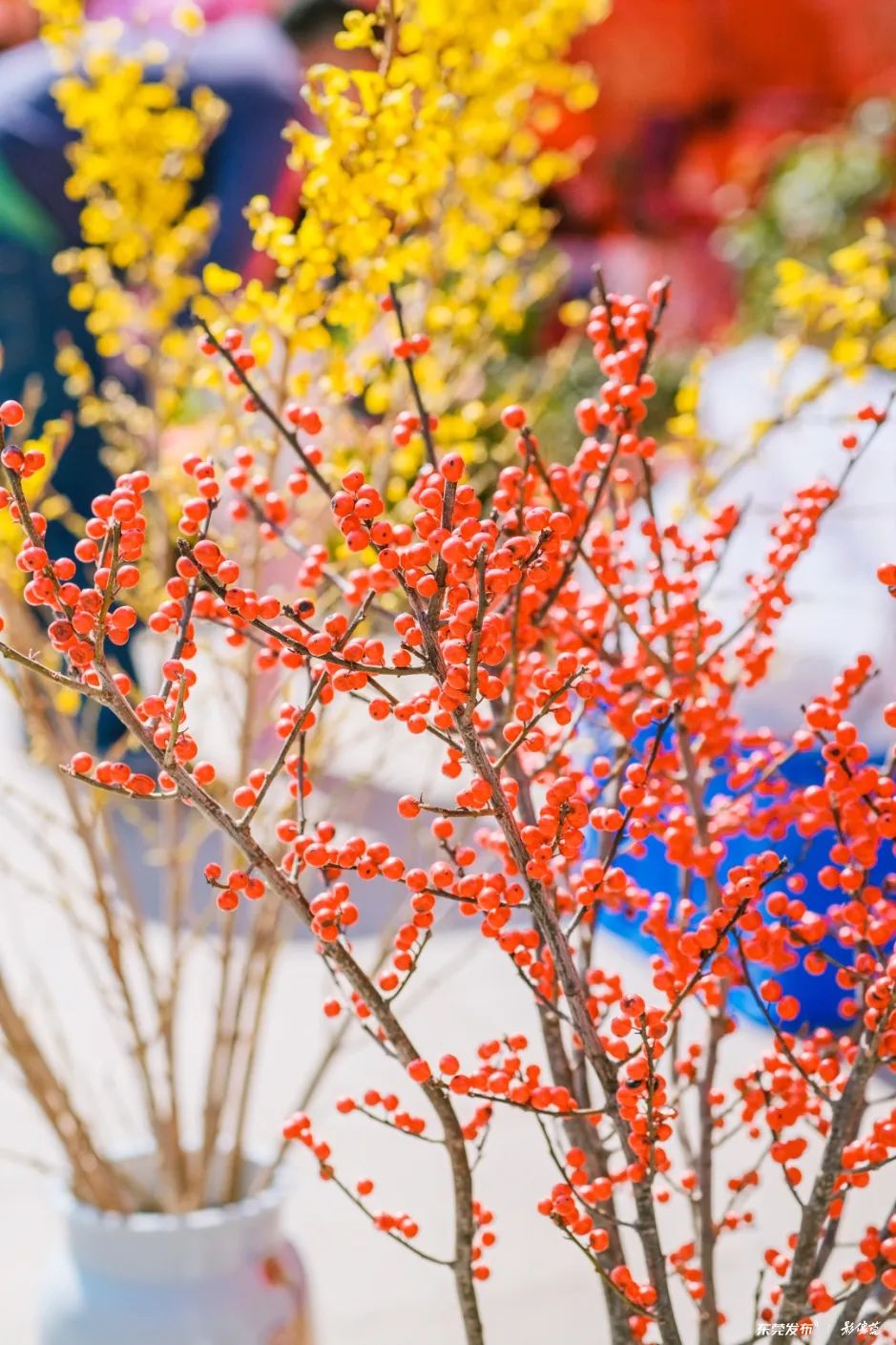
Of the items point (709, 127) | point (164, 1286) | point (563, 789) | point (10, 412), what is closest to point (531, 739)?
point (563, 789)

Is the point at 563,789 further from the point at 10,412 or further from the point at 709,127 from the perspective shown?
the point at 709,127

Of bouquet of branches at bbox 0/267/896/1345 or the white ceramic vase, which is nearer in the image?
bouquet of branches at bbox 0/267/896/1345

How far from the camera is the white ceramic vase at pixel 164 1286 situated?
706mm

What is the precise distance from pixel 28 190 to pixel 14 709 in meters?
0.78

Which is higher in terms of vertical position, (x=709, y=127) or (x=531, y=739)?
(x=709, y=127)

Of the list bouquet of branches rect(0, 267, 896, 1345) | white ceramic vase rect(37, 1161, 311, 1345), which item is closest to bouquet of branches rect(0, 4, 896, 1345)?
bouquet of branches rect(0, 267, 896, 1345)

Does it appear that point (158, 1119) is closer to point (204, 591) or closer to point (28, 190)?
point (204, 591)

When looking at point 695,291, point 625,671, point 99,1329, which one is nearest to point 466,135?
point 625,671

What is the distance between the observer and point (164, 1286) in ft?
2.34

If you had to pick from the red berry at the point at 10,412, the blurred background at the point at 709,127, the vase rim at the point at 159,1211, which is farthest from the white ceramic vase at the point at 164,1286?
the blurred background at the point at 709,127

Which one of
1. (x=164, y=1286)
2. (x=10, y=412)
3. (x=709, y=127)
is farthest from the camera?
(x=709, y=127)

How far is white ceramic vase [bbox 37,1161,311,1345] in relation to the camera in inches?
27.8

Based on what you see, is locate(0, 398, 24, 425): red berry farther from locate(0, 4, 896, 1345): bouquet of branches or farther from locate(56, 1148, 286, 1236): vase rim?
locate(56, 1148, 286, 1236): vase rim

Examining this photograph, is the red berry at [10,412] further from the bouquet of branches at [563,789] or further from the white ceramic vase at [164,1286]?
the white ceramic vase at [164,1286]
